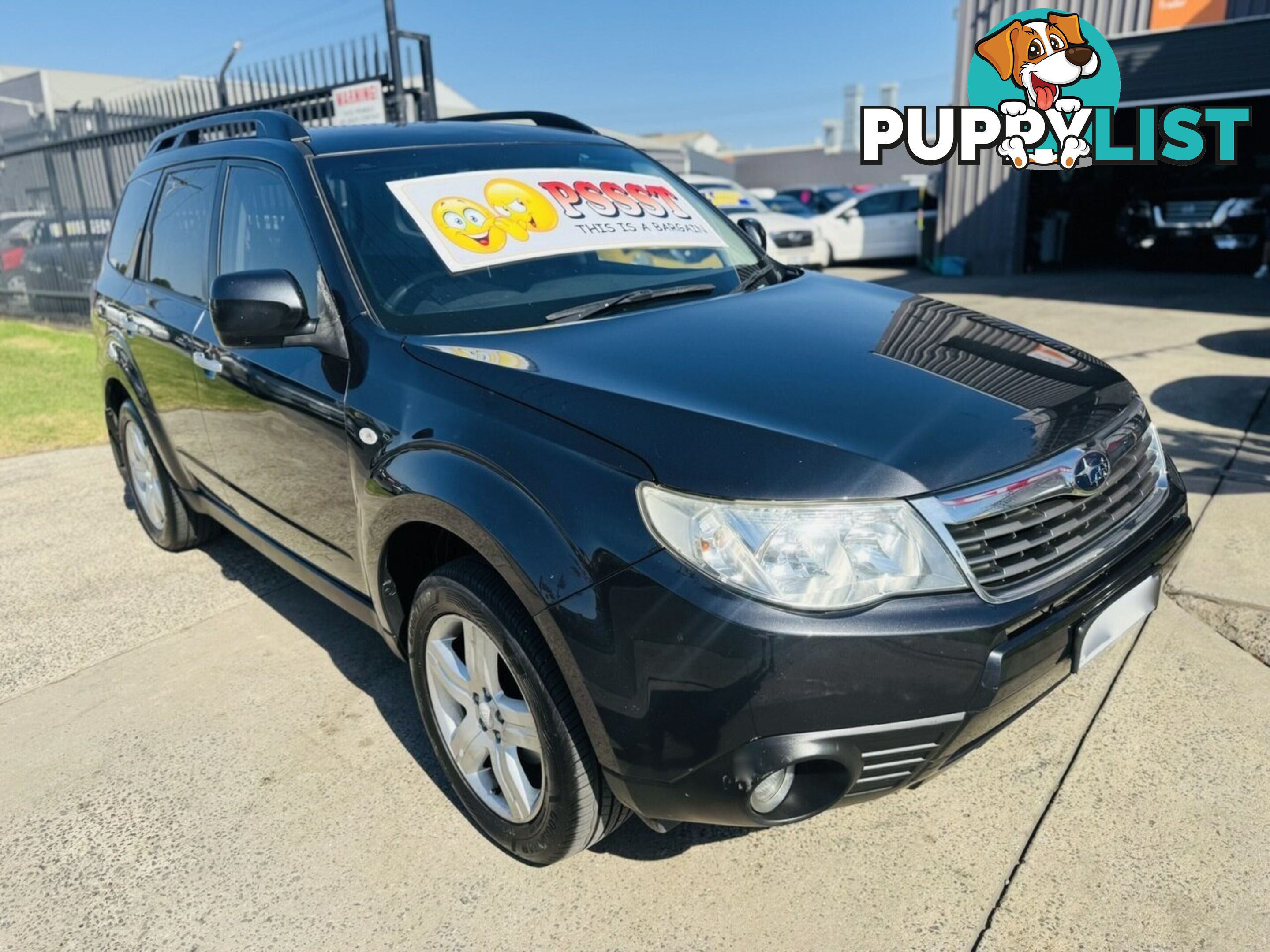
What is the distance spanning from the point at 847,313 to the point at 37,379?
924cm

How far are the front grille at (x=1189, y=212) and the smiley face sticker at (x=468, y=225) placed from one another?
1375cm

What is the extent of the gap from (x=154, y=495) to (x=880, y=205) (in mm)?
15150

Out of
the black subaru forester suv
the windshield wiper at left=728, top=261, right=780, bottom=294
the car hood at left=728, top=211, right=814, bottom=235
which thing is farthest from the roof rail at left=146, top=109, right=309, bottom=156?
the car hood at left=728, top=211, right=814, bottom=235

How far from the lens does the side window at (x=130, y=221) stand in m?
4.25

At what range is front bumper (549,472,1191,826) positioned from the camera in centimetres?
179

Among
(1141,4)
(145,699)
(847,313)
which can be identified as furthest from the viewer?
(1141,4)

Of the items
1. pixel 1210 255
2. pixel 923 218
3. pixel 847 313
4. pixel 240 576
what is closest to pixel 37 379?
pixel 240 576

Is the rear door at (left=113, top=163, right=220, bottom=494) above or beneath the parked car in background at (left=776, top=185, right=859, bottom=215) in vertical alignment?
above

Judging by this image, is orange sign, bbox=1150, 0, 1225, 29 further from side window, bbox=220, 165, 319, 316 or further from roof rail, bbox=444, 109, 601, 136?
side window, bbox=220, 165, 319, 316

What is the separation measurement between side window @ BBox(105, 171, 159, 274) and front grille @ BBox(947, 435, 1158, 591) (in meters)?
3.82

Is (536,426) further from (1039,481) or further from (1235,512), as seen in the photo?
(1235,512)

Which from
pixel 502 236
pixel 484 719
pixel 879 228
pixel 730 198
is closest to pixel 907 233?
pixel 879 228

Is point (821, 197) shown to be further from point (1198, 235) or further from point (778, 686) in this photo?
point (778, 686)

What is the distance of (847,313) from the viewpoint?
281 cm
